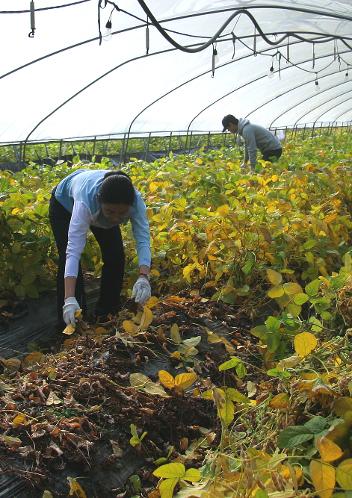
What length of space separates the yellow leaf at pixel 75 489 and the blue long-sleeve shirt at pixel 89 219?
124 centimetres

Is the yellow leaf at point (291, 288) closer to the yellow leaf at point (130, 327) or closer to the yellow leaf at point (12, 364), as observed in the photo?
the yellow leaf at point (130, 327)

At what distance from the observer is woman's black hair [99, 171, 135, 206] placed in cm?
266

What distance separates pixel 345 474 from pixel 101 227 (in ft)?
6.98

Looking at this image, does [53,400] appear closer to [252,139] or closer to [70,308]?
[70,308]

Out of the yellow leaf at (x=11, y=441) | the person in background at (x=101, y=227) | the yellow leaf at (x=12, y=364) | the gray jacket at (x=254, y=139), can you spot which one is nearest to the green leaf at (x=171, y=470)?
the yellow leaf at (x=11, y=441)

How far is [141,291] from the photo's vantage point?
9.27 feet

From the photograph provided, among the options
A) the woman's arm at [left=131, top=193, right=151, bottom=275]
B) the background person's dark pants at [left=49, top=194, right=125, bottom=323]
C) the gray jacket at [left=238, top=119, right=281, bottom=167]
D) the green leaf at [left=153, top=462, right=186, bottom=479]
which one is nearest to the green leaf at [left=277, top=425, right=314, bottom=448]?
the green leaf at [left=153, top=462, right=186, bottom=479]

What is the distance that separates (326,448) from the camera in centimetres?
113

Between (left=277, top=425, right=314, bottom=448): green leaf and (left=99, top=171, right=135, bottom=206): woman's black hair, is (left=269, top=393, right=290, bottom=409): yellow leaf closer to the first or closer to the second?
(left=277, top=425, right=314, bottom=448): green leaf

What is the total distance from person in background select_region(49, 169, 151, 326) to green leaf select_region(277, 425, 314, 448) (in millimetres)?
1552

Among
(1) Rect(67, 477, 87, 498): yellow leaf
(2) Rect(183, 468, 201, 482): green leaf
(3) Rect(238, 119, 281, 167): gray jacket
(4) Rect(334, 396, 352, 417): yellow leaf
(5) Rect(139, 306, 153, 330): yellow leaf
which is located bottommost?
(1) Rect(67, 477, 87, 498): yellow leaf

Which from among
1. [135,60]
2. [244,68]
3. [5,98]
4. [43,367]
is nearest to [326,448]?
[43,367]

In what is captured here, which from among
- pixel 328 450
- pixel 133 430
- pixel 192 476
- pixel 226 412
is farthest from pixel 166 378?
pixel 328 450

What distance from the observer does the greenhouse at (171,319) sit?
54.2 inches
